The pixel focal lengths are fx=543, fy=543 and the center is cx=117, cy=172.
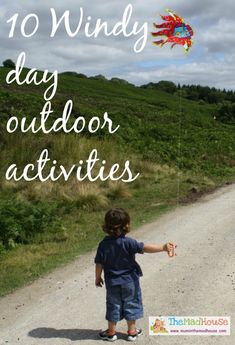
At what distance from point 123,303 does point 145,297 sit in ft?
4.44

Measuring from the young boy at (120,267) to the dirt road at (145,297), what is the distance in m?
0.31

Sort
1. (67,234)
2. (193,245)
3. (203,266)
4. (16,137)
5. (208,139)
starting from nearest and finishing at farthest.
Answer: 1. (203,266)
2. (193,245)
3. (67,234)
4. (16,137)
5. (208,139)

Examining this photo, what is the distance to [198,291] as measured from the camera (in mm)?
6730

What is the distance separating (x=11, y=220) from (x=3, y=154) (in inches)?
267

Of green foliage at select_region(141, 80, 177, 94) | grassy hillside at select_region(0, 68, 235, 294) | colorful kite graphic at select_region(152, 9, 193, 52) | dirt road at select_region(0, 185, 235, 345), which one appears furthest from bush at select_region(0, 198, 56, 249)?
green foliage at select_region(141, 80, 177, 94)

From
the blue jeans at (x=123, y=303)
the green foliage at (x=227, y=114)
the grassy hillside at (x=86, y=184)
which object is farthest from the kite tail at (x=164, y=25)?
the green foliage at (x=227, y=114)

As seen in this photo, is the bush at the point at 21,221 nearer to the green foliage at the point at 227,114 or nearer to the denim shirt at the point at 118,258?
the denim shirt at the point at 118,258

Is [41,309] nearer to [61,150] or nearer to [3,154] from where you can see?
[3,154]

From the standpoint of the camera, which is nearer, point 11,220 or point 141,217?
point 11,220

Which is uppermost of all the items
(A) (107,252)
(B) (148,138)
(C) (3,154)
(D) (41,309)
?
(B) (148,138)

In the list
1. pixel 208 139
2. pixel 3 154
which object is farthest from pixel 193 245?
pixel 208 139

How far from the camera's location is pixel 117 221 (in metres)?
5.10

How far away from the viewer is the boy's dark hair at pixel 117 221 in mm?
5098

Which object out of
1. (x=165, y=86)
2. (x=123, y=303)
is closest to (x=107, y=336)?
(x=123, y=303)
